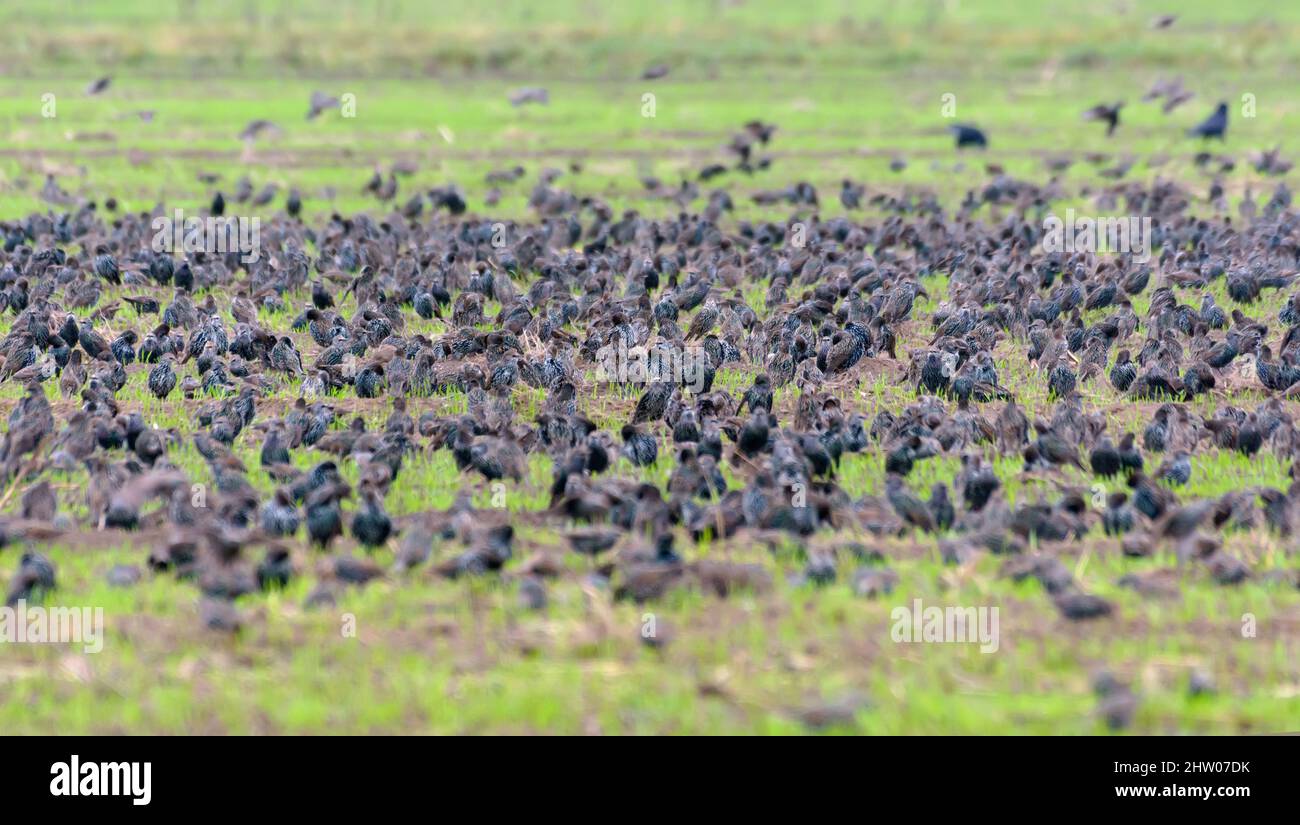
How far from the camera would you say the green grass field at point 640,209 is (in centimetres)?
918

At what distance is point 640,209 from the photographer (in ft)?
95.9

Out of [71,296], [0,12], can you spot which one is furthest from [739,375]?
[0,12]

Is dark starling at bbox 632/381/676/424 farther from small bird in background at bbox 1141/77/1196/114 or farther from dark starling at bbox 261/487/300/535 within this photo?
small bird in background at bbox 1141/77/1196/114

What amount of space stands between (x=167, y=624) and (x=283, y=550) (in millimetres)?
858

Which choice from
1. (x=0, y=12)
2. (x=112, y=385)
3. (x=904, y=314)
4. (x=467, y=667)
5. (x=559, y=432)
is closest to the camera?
(x=467, y=667)

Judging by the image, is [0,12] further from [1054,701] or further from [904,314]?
[1054,701]

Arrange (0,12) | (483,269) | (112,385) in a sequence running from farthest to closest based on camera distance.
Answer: (0,12) → (483,269) → (112,385)

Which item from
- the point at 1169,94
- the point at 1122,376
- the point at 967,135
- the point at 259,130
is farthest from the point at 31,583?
the point at 1169,94

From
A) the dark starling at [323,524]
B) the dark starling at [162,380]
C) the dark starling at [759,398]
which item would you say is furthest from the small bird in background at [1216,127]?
the dark starling at [323,524]

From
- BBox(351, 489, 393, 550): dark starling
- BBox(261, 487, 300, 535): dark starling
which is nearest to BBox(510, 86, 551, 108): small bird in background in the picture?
BBox(261, 487, 300, 535): dark starling

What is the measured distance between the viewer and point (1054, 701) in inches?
357

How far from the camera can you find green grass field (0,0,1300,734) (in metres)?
9.18

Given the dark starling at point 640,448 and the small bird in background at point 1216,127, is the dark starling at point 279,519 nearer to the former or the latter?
the dark starling at point 640,448
